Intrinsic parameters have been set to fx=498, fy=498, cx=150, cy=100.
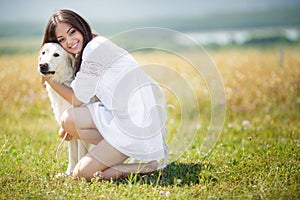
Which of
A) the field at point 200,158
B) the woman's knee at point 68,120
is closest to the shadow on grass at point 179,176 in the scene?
the field at point 200,158

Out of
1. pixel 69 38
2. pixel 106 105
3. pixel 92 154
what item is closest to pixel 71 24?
pixel 69 38

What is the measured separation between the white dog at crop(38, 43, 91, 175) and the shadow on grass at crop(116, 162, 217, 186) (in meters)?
0.52

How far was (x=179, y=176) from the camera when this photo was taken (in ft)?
13.2

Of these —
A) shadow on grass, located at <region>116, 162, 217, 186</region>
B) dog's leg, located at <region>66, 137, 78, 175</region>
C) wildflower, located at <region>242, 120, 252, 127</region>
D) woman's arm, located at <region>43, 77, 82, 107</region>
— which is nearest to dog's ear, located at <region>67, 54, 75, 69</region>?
woman's arm, located at <region>43, 77, 82, 107</region>

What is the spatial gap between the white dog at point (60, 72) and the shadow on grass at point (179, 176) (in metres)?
0.52

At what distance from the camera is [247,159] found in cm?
439

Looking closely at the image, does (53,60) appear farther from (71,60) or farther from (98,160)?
(98,160)

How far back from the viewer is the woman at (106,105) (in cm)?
386

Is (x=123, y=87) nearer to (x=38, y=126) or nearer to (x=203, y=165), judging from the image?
(x=203, y=165)

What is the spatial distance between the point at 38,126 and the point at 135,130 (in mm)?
2547

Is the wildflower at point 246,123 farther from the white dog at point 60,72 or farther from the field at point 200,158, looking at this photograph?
the white dog at point 60,72

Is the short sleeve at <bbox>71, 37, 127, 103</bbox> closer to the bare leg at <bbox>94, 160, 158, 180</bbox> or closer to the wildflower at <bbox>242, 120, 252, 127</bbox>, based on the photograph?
the bare leg at <bbox>94, 160, 158, 180</bbox>

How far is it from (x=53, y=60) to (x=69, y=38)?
0.72ft

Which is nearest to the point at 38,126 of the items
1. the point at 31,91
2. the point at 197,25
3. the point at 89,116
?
the point at 31,91
